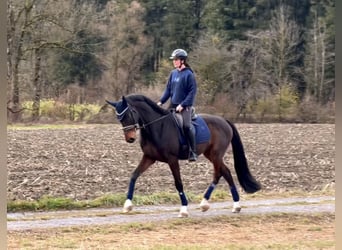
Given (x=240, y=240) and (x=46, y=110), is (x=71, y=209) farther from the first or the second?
(x=46, y=110)

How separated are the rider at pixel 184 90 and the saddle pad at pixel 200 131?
10 cm

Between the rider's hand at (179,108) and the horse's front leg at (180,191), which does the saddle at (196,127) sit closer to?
the rider's hand at (179,108)

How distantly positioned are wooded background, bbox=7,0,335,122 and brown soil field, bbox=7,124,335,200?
11.3 ft

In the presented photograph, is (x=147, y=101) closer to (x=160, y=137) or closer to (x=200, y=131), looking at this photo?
(x=160, y=137)

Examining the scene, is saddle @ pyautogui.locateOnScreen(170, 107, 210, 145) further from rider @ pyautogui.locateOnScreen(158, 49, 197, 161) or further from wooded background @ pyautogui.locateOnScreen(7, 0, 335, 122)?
wooded background @ pyautogui.locateOnScreen(7, 0, 335, 122)

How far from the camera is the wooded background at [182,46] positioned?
31375 millimetres

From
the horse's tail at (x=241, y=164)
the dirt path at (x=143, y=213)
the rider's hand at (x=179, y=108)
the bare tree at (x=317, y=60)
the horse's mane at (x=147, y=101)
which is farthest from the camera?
the bare tree at (x=317, y=60)

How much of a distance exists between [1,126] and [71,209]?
10.0m

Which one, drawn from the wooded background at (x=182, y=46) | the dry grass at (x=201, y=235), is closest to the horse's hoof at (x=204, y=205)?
the dry grass at (x=201, y=235)

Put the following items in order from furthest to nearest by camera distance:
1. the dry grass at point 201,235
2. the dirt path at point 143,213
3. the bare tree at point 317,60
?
the bare tree at point 317,60 < the dirt path at point 143,213 < the dry grass at point 201,235

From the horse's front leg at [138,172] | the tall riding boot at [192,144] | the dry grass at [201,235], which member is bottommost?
the dry grass at [201,235]

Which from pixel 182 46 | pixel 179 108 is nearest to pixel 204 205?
pixel 179 108

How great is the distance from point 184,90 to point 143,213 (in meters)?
2.08

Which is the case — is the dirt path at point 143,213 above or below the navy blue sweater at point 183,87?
below
